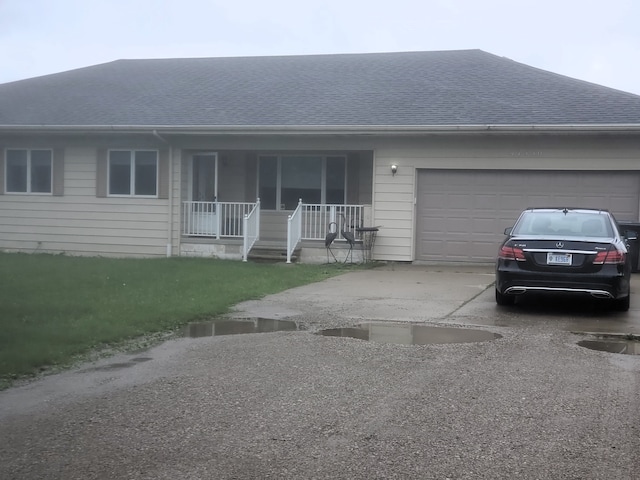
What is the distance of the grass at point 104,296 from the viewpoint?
7219 mm

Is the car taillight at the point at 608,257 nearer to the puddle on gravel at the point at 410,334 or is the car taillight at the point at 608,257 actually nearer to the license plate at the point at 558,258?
the license plate at the point at 558,258

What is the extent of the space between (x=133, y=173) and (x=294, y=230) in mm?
4463

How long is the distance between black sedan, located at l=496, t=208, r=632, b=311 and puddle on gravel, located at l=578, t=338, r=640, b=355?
127cm

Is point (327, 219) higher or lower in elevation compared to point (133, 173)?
lower

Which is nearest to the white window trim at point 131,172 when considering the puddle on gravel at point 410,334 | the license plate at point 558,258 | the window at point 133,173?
the window at point 133,173

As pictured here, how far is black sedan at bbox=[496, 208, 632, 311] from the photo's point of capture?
8953mm

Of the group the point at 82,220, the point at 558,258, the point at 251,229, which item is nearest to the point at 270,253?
the point at 251,229

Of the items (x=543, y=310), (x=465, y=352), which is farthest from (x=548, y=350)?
(x=543, y=310)

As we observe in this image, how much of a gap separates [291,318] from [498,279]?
2.75 metres

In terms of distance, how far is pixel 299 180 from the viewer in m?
18.3

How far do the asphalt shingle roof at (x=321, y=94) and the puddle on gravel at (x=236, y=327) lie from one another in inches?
313

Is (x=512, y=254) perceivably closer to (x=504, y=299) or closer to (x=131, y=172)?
(x=504, y=299)

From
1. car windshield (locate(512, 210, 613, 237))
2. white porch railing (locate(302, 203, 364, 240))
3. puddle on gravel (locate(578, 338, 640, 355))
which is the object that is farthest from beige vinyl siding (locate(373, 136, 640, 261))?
puddle on gravel (locate(578, 338, 640, 355))

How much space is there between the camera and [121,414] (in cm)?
510
